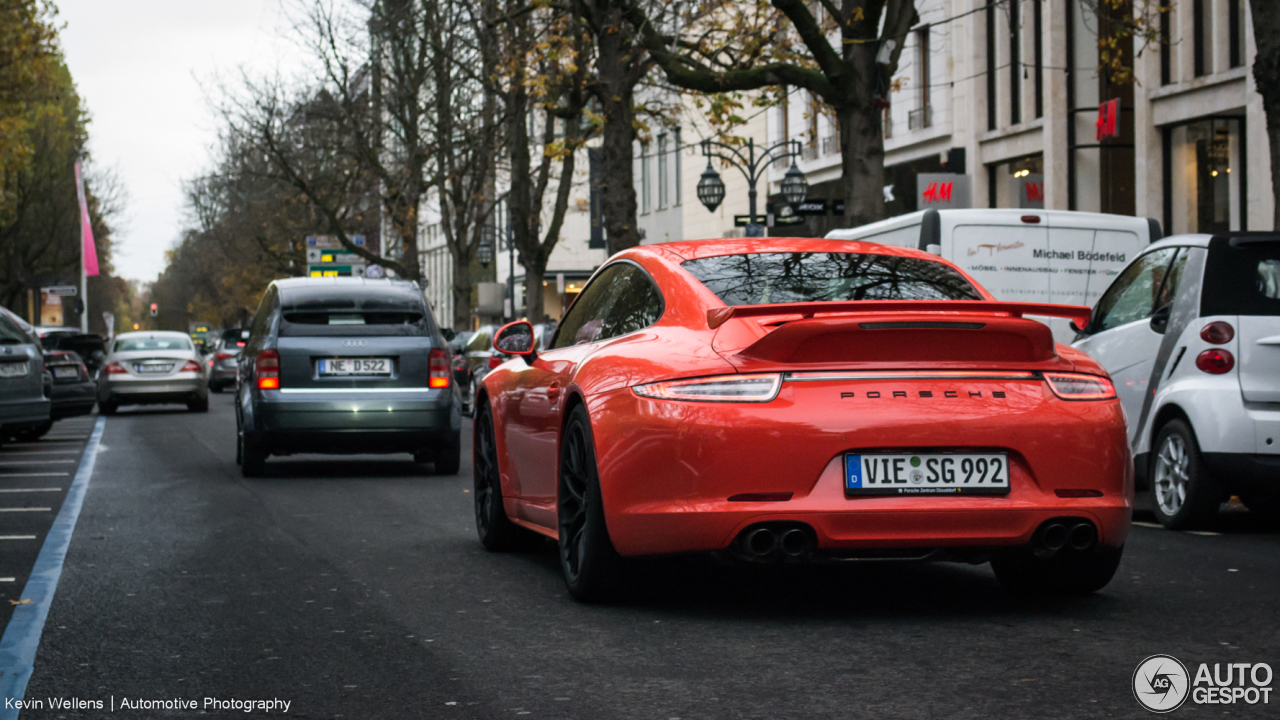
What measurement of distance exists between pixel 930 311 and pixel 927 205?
100 ft

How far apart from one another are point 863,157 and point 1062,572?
1303 cm

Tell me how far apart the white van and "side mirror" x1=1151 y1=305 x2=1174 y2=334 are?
5.66 meters

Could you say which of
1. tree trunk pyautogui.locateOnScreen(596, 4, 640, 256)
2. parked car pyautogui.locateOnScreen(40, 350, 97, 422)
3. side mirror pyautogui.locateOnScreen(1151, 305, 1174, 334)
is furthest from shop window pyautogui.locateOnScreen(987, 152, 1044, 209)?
side mirror pyautogui.locateOnScreen(1151, 305, 1174, 334)

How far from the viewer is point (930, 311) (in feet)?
18.9

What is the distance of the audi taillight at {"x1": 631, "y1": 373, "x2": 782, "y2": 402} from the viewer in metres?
5.63

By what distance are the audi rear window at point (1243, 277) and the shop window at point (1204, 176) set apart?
55.4 ft

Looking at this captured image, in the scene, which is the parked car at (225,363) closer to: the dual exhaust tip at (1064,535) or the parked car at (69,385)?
the parked car at (69,385)

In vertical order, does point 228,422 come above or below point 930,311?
below

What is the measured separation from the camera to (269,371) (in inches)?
531

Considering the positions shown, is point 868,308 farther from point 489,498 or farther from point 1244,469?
point 1244,469

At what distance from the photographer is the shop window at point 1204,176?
25.7 m

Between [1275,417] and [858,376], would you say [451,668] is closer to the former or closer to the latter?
[858,376]

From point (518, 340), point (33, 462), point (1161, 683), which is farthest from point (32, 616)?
point (33, 462)

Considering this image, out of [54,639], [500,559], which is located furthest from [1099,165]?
[54,639]
